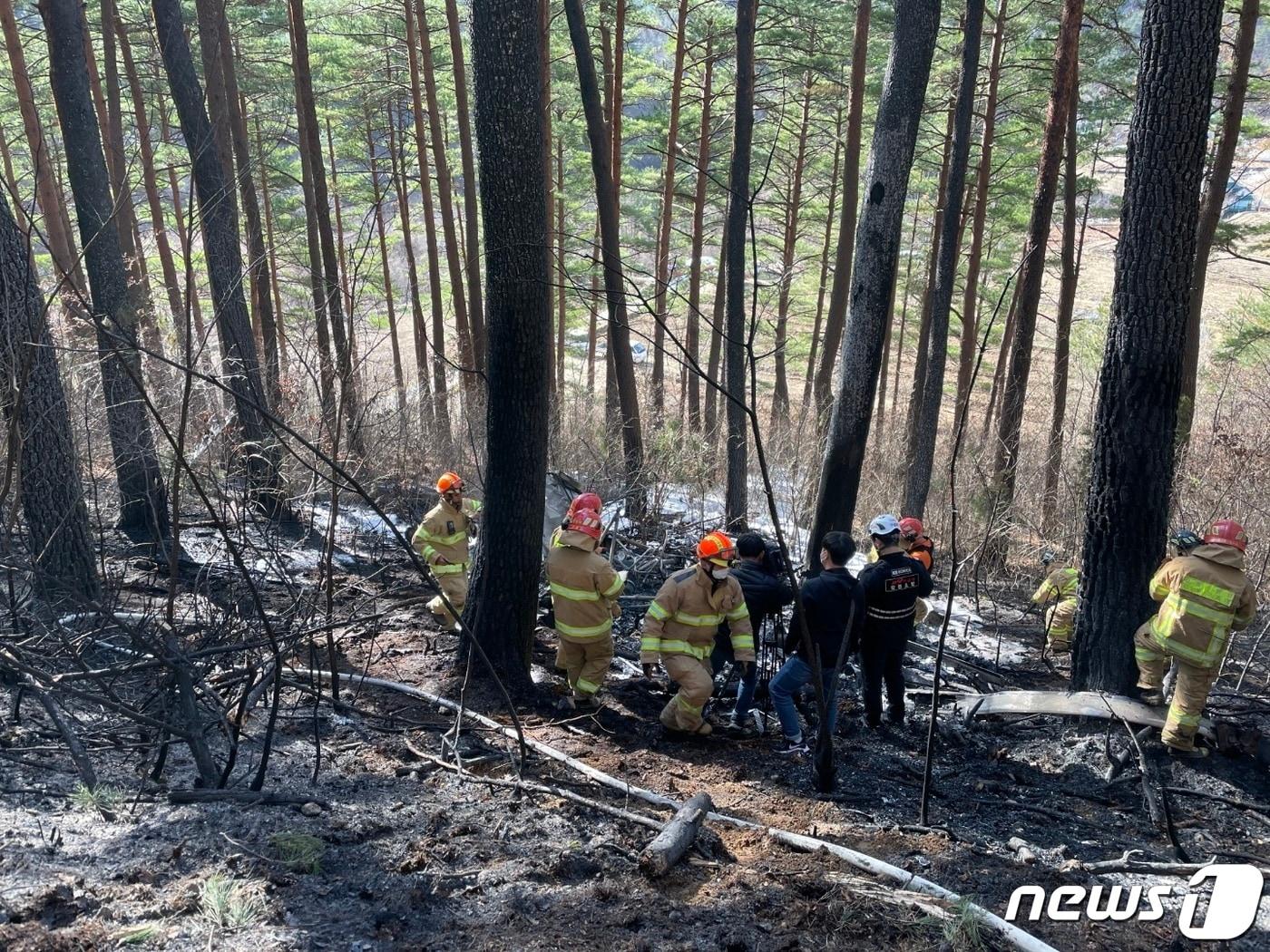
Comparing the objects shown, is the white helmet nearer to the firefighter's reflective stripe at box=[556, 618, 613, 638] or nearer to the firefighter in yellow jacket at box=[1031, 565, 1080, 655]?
the firefighter's reflective stripe at box=[556, 618, 613, 638]

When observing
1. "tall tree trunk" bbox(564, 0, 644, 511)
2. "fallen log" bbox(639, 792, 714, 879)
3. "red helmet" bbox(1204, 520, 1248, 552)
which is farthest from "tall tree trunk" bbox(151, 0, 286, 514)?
"red helmet" bbox(1204, 520, 1248, 552)

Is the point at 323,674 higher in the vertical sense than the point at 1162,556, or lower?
lower

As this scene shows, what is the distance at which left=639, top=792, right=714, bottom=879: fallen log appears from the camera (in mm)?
3881

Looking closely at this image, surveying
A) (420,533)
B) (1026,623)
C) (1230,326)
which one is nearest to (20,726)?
(420,533)

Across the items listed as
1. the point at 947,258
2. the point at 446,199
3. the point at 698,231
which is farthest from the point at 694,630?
the point at 698,231

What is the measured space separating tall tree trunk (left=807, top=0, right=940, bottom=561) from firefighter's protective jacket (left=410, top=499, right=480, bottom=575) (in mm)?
3525

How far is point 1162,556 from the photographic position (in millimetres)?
6406

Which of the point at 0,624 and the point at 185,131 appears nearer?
the point at 0,624

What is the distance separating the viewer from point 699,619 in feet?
21.0

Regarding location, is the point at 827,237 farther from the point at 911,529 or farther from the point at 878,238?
the point at 911,529

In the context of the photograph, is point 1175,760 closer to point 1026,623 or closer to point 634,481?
point 1026,623

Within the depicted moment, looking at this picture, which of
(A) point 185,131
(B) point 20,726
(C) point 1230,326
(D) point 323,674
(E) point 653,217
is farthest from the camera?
(E) point 653,217

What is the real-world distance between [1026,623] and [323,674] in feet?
27.2

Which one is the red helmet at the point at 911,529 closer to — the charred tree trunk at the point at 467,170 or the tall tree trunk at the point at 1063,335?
the tall tree trunk at the point at 1063,335
